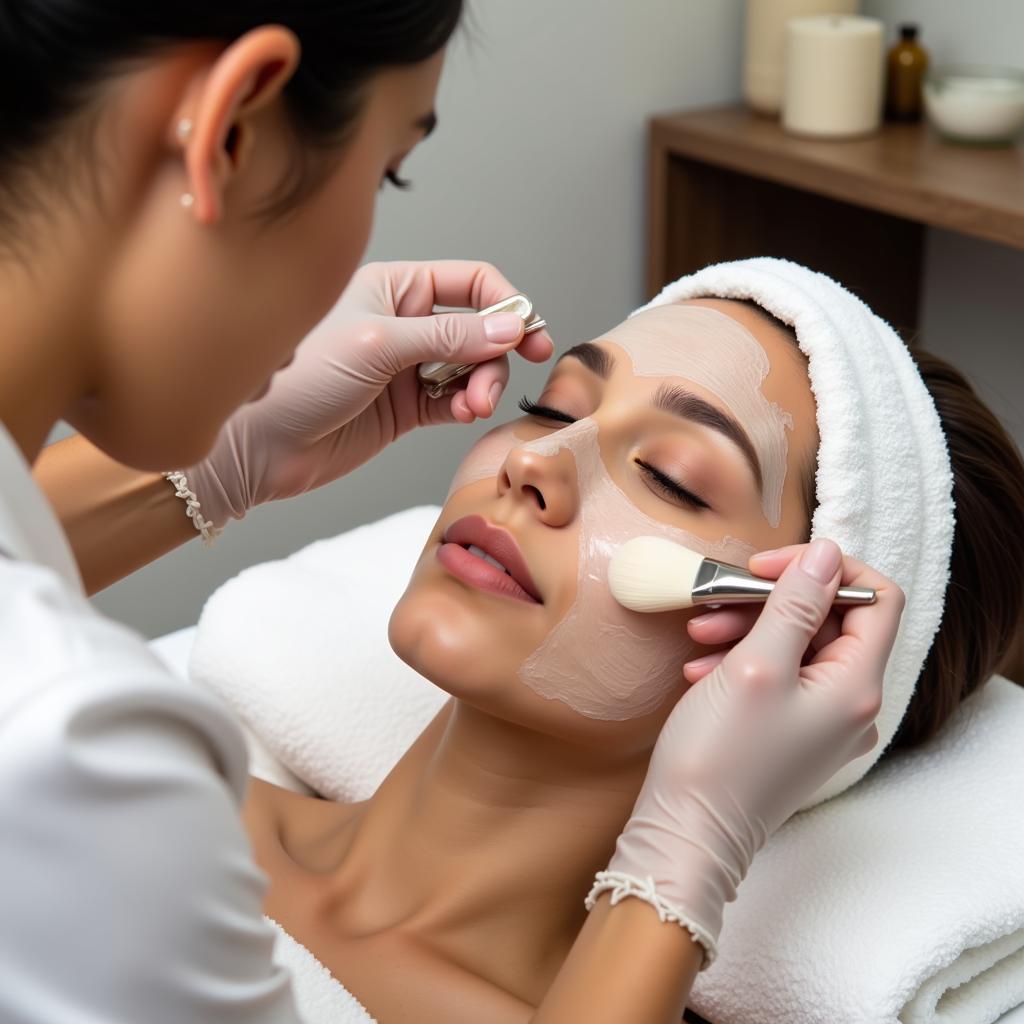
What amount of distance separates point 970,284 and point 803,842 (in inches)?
54.8

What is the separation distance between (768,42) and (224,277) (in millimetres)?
1788

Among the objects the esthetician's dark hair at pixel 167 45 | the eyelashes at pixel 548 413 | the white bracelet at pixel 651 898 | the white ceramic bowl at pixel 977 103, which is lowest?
the white bracelet at pixel 651 898

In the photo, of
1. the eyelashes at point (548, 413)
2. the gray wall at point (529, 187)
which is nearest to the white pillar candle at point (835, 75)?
the gray wall at point (529, 187)

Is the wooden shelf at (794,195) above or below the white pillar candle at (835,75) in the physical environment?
below

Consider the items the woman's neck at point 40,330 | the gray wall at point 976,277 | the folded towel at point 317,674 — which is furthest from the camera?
the gray wall at point 976,277

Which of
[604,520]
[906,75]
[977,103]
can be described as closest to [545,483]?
[604,520]

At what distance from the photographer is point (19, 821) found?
21.0 inches

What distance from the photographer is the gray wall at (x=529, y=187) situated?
2.13 meters

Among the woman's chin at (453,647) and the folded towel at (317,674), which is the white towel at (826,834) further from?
the woman's chin at (453,647)

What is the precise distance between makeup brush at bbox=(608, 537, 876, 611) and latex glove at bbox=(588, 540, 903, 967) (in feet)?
0.06

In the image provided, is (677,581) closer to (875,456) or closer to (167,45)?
(875,456)

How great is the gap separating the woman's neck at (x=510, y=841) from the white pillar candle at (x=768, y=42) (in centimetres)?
145

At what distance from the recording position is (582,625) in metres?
1.06

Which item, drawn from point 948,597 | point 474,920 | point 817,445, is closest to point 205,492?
point 474,920
